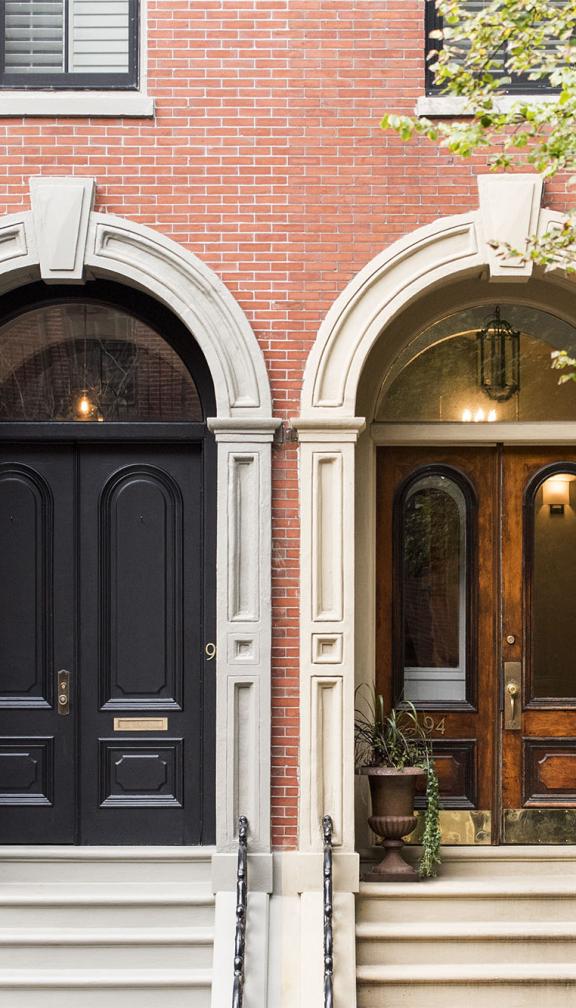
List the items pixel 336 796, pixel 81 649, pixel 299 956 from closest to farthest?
pixel 299 956
pixel 336 796
pixel 81 649

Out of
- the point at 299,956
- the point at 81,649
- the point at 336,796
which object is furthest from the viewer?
the point at 81,649

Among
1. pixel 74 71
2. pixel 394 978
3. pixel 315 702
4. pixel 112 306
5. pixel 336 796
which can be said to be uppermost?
pixel 74 71

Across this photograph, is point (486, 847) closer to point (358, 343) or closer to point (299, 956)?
point (299, 956)

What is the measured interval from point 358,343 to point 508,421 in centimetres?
158

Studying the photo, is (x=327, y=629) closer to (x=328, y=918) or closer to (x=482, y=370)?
(x=328, y=918)

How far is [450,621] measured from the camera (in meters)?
8.25

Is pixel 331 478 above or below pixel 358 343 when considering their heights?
below

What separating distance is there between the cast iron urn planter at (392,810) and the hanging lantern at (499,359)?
2.96 metres

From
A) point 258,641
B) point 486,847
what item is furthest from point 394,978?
point 258,641

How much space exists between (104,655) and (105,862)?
4.80 ft

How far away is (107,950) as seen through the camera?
689 cm

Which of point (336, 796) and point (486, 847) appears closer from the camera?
point (336, 796)

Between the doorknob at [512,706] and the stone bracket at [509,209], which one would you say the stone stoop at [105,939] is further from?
the stone bracket at [509,209]

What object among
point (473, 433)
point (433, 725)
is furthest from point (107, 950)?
point (473, 433)
